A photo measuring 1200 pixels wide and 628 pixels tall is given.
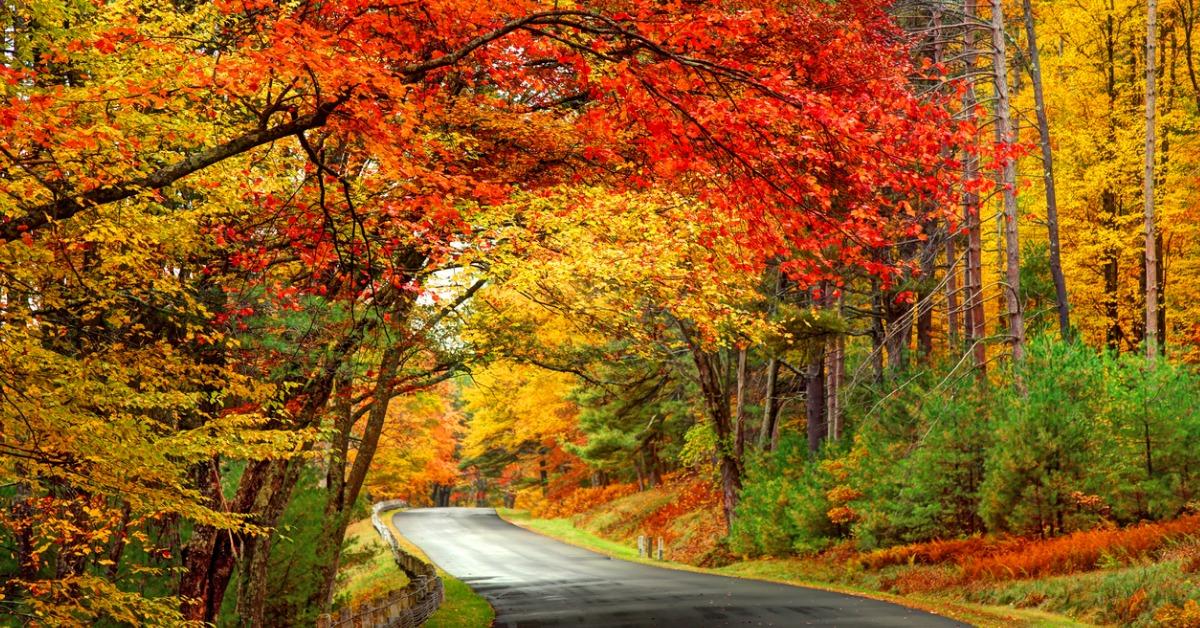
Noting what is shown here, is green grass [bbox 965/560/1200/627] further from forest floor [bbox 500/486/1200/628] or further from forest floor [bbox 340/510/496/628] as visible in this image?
forest floor [bbox 340/510/496/628]

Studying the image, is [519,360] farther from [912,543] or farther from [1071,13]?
[1071,13]

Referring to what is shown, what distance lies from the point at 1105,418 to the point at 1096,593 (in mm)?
4347

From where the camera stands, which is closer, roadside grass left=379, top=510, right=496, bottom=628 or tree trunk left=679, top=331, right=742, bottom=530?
roadside grass left=379, top=510, right=496, bottom=628

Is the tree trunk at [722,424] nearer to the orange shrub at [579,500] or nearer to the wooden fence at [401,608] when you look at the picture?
the wooden fence at [401,608]

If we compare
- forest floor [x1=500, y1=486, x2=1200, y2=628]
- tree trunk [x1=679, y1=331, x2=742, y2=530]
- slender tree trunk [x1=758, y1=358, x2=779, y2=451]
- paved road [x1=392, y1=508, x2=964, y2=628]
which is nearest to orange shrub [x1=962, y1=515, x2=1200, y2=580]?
forest floor [x1=500, y1=486, x2=1200, y2=628]

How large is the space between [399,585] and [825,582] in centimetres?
1095

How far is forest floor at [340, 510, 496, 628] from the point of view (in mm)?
15625

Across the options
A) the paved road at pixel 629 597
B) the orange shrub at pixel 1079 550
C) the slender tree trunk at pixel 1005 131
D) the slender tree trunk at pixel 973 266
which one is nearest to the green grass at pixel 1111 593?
the orange shrub at pixel 1079 550

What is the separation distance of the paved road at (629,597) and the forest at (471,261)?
2602 mm

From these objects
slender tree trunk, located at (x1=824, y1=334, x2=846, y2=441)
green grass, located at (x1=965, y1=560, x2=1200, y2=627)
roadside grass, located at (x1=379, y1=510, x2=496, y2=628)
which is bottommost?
roadside grass, located at (x1=379, y1=510, x2=496, y2=628)

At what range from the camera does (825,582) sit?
20078 mm

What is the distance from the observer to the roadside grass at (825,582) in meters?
13.1

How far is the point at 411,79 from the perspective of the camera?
6430 millimetres

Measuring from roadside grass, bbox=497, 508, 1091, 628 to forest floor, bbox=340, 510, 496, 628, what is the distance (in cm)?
693
